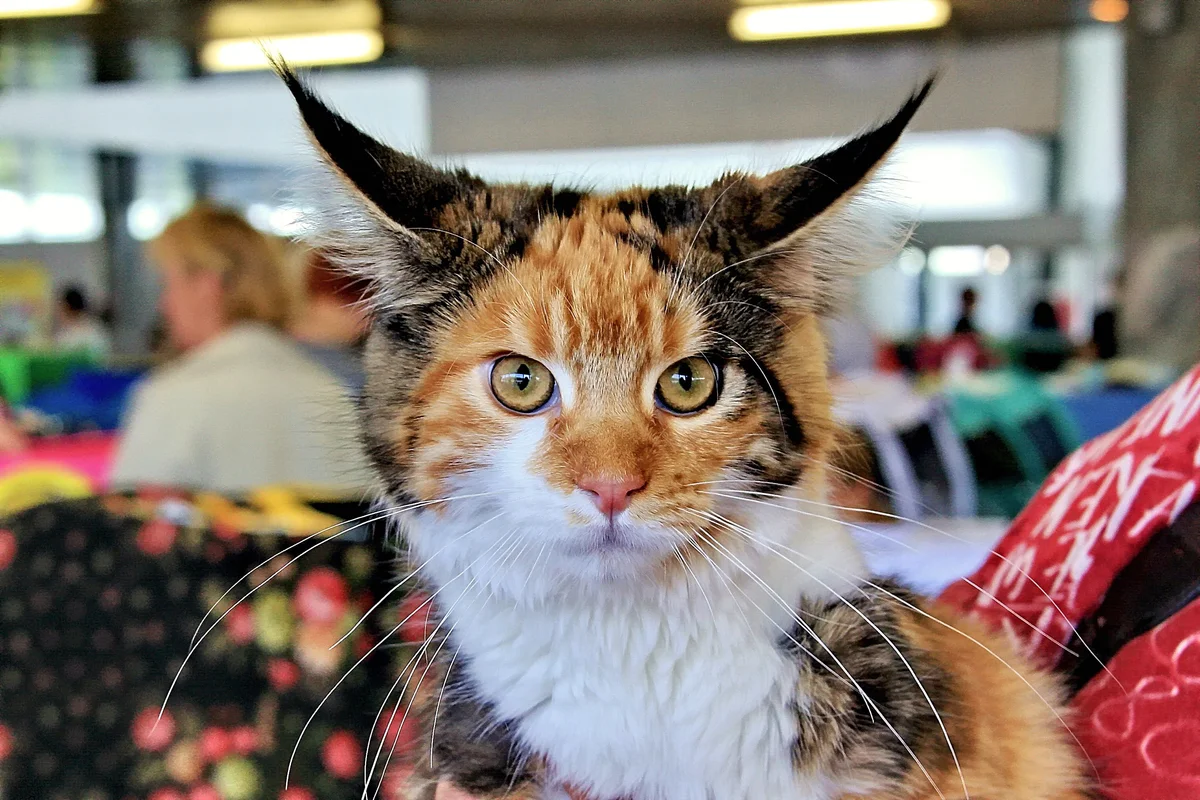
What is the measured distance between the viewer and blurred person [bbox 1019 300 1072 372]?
20.8ft

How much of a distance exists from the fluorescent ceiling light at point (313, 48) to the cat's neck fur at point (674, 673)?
5.14m

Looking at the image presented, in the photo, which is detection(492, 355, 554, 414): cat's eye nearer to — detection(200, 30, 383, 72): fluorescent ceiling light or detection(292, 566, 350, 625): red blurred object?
detection(292, 566, 350, 625): red blurred object

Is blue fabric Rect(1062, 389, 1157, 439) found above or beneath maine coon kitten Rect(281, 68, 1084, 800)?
beneath

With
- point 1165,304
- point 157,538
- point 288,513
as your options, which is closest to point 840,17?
point 1165,304

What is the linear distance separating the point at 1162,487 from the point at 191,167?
359 inches

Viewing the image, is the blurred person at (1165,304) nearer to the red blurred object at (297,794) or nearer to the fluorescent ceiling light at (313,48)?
the fluorescent ceiling light at (313,48)

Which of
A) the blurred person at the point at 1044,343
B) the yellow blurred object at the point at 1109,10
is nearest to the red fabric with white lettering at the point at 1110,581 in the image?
the yellow blurred object at the point at 1109,10

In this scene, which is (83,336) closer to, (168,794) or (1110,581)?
(168,794)

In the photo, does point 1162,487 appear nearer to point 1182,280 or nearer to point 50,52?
point 1182,280

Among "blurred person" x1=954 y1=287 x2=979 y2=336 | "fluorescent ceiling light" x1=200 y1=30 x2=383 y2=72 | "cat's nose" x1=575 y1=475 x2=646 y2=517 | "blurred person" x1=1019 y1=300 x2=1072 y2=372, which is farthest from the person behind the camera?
"blurred person" x1=954 y1=287 x2=979 y2=336

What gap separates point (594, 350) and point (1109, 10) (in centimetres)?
578

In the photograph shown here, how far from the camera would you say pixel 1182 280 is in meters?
4.56

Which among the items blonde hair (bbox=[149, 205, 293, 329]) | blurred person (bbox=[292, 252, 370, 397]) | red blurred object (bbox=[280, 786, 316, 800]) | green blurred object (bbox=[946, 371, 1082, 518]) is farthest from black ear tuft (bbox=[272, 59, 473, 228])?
green blurred object (bbox=[946, 371, 1082, 518])

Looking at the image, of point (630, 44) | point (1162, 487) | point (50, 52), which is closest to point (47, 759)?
point (1162, 487)
